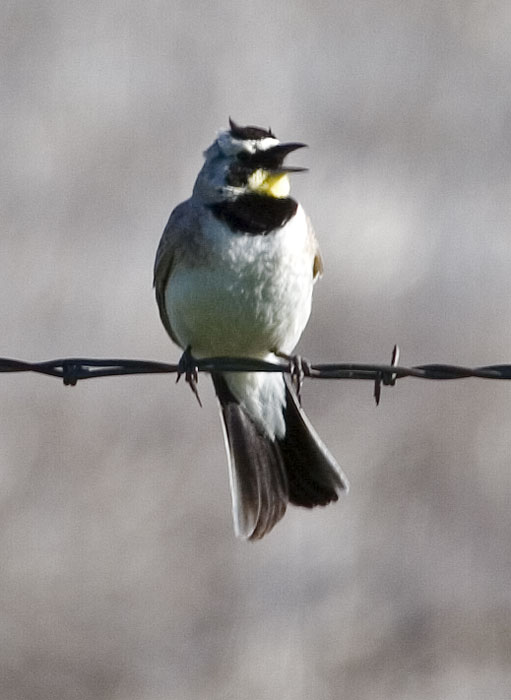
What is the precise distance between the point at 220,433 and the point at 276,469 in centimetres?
512

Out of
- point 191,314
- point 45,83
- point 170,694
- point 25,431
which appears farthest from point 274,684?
point 45,83

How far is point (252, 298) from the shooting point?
6.50 metres

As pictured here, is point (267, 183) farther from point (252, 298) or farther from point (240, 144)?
point (252, 298)

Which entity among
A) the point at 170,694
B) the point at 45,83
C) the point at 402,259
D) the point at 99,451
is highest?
the point at 45,83

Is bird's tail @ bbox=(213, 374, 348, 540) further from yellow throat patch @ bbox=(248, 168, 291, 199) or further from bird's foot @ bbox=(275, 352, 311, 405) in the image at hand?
yellow throat patch @ bbox=(248, 168, 291, 199)

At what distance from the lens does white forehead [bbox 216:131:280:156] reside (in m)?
6.76

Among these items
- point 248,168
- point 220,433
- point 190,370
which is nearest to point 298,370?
point 190,370

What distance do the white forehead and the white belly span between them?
0.32m

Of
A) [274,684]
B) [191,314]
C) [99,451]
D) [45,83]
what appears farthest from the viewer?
[45,83]

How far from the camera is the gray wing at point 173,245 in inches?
262

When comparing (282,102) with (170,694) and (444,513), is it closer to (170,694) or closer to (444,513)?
(444,513)

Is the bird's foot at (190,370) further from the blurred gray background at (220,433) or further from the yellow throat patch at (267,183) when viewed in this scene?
the blurred gray background at (220,433)

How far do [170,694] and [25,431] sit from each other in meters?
2.32

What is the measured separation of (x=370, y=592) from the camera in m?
11.4
